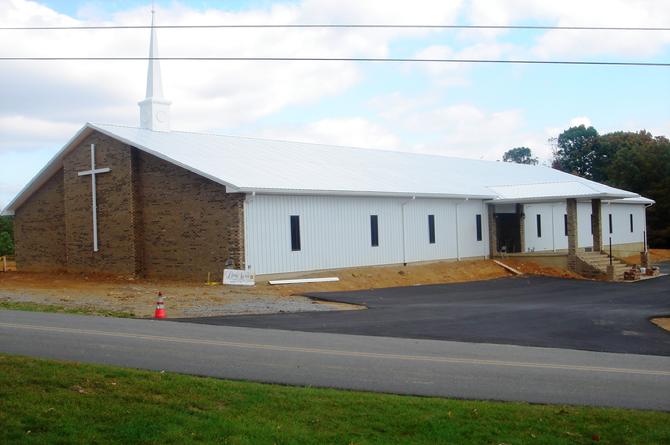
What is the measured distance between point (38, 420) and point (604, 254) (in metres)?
36.0

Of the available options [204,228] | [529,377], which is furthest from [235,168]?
[529,377]


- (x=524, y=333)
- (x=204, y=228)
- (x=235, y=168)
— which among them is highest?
(x=235, y=168)

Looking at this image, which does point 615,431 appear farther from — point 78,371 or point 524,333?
point 524,333

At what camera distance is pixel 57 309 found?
20.3m

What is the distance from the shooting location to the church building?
1121 inches

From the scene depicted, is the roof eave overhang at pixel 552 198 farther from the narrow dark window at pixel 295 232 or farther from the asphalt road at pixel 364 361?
the asphalt road at pixel 364 361

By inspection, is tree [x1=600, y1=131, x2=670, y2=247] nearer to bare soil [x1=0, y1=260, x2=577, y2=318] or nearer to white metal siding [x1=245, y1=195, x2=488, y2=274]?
bare soil [x1=0, y1=260, x2=577, y2=318]

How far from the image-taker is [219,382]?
384 inches

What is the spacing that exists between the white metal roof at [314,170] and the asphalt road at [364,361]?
41.0 ft

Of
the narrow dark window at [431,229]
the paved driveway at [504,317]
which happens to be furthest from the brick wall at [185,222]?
the narrow dark window at [431,229]

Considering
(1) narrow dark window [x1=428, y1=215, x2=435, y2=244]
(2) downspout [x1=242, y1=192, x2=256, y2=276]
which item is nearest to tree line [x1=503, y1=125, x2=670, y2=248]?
(1) narrow dark window [x1=428, y1=215, x2=435, y2=244]

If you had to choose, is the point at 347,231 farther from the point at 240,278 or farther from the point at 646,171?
the point at 646,171

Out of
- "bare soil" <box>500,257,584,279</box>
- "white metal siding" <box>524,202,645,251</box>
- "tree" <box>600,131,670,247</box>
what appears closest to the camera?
"bare soil" <box>500,257,584,279</box>

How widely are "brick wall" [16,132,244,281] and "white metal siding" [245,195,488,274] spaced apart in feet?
3.32
